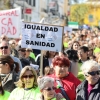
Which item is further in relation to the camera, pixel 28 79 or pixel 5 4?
pixel 5 4

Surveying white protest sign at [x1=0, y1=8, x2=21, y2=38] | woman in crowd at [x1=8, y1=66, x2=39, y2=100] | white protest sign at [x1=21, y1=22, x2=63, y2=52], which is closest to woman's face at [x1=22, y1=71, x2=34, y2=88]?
woman in crowd at [x1=8, y1=66, x2=39, y2=100]

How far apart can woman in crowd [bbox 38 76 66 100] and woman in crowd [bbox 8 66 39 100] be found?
244mm

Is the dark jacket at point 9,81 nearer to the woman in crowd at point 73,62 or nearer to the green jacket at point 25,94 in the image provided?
the green jacket at point 25,94

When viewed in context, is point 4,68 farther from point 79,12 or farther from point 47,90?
point 79,12

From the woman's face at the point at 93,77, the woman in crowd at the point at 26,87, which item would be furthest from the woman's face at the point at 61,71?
the woman's face at the point at 93,77

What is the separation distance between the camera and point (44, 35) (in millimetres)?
7625

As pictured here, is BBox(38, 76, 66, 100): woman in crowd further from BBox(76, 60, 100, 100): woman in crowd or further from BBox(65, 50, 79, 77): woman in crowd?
BBox(65, 50, 79, 77): woman in crowd

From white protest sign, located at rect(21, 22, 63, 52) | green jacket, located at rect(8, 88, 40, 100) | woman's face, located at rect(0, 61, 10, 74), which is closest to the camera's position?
green jacket, located at rect(8, 88, 40, 100)

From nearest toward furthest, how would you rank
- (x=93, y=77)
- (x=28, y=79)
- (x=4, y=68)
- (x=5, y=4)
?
(x=93, y=77)
(x=28, y=79)
(x=4, y=68)
(x=5, y=4)

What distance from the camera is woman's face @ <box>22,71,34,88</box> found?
5.79 metres

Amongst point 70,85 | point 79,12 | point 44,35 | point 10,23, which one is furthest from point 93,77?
point 79,12

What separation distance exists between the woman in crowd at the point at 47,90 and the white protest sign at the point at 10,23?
5202mm

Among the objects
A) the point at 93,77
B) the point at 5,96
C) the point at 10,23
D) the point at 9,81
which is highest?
the point at 10,23

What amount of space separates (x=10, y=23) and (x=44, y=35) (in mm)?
3418
